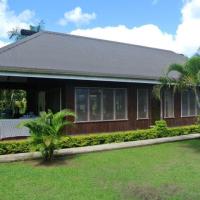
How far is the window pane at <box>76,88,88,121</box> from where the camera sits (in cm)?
1536

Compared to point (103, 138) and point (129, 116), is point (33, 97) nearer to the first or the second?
point (129, 116)

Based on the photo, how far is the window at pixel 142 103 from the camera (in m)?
17.6

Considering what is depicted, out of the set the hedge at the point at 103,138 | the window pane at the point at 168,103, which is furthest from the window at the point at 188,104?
the hedge at the point at 103,138

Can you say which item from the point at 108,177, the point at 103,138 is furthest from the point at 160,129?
the point at 108,177

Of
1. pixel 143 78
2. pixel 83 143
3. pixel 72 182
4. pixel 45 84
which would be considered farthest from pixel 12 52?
pixel 72 182

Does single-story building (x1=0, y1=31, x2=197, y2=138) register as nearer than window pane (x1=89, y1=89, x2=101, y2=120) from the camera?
Yes

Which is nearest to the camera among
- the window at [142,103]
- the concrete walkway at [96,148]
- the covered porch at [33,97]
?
the concrete walkway at [96,148]

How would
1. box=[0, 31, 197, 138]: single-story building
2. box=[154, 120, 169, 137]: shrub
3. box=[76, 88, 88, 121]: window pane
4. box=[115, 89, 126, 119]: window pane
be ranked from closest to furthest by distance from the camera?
1. box=[0, 31, 197, 138]: single-story building
2. box=[76, 88, 88, 121]: window pane
3. box=[154, 120, 169, 137]: shrub
4. box=[115, 89, 126, 119]: window pane

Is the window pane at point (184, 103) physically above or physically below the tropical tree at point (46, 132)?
above

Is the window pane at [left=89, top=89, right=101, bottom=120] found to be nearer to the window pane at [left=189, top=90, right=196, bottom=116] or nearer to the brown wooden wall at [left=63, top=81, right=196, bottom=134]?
the brown wooden wall at [left=63, top=81, right=196, bottom=134]

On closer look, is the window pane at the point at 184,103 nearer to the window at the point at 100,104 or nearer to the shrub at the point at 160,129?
the shrub at the point at 160,129

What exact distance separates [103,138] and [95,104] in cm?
222

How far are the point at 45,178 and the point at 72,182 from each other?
827 mm

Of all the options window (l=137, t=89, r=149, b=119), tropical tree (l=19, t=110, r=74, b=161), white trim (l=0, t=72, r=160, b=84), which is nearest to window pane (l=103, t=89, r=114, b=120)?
white trim (l=0, t=72, r=160, b=84)
